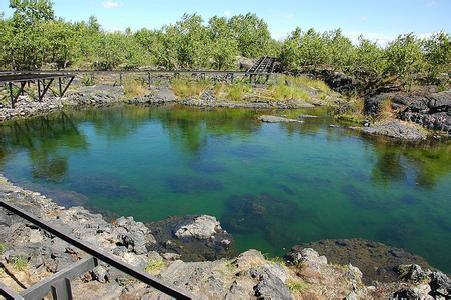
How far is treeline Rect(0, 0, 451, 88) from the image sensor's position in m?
43.7

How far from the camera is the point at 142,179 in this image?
66.8 ft

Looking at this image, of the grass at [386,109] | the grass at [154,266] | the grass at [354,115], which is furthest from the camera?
the grass at [354,115]

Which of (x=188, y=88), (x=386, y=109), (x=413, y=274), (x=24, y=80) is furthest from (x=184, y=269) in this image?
(x=188, y=88)

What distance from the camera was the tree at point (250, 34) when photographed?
3159 inches

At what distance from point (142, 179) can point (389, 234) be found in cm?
1257

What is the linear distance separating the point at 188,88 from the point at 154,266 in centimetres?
3795

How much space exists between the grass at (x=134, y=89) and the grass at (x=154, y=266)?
35216mm

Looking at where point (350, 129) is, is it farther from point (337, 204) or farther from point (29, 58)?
point (29, 58)

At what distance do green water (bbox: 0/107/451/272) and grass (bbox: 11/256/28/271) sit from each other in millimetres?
7129

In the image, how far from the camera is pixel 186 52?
55438mm

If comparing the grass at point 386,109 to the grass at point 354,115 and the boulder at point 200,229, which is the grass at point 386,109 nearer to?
the grass at point 354,115

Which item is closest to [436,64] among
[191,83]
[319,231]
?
[191,83]

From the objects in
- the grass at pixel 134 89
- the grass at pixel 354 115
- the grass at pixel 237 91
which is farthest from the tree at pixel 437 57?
the grass at pixel 134 89

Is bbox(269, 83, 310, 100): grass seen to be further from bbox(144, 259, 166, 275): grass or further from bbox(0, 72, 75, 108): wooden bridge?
bbox(144, 259, 166, 275): grass
